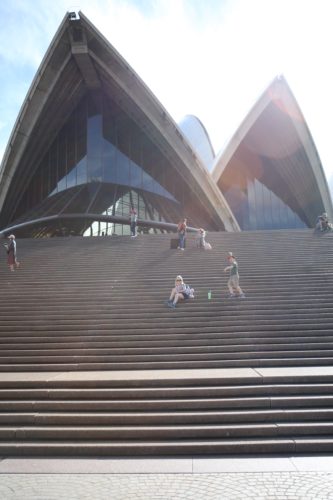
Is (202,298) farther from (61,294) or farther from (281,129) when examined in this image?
(281,129)

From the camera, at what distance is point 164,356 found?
7.92 metres

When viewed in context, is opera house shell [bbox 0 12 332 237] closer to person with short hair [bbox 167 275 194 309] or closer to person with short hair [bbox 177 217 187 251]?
person with short hair [bbox 177 217 187 251]

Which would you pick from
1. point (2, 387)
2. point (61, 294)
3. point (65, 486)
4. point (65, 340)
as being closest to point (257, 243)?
point (61, 294)

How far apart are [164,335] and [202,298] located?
235cm

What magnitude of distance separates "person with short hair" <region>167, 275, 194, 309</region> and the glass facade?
18.2 m

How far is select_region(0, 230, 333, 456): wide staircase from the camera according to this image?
5.35 metres

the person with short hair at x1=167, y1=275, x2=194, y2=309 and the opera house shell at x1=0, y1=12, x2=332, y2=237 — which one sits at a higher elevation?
the opera house shell at x1=0, y1=12, x2=332, y2=237

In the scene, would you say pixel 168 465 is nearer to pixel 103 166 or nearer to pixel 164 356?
pixel 164 356

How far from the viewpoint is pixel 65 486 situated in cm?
418

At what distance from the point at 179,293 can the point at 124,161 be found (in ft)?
74.4

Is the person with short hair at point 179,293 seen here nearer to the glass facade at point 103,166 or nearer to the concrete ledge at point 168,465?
the concrete ledge at point 168,465

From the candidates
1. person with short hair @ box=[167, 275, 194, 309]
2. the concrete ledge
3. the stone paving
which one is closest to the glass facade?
person with short hair @ box=[167, 275, 194, 309]

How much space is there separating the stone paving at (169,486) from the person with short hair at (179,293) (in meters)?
5.98

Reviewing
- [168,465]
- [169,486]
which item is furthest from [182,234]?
[169,486]
